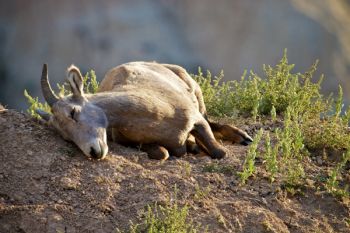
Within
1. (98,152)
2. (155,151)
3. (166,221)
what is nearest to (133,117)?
(155,151)

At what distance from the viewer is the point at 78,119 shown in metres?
7.17

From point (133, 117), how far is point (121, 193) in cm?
122

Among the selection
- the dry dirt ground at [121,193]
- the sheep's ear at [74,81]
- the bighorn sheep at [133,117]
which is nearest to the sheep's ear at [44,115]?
the bighorn sheep at [133,117]

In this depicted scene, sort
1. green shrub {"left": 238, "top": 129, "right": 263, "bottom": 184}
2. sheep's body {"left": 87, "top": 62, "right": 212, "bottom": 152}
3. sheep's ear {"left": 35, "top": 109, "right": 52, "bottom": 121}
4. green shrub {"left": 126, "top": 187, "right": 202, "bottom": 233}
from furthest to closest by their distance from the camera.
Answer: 1. sheep's ear {"left": 35, "top": 109, "right": 52, "bottom": 121}
2. sheep's body {"left": 87, "top": 62, "right": 212, "bottom": 152}
3. green shrub {"left": 238, "top": 129, "right": 263, "bottom": 184}
4. green shrub {"left": 126, "top": 187, "right": 202, "bottom": 233}

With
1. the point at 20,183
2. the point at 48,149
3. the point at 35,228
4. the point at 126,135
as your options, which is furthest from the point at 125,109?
the point at 35,228

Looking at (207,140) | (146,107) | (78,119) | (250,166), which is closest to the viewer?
(250,166)

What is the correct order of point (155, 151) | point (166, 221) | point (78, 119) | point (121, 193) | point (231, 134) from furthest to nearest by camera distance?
point (231, 134) < point (155, 151) < point (78, 119) < point (121, 193) < point (166, 221)

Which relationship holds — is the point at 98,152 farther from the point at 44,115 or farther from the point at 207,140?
the point at 207,140

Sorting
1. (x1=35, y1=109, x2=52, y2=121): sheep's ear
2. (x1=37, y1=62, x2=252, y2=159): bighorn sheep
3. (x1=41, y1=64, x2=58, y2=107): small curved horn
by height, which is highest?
(x1=37, y1=62, x2=252, y2=159): bighorn sheep

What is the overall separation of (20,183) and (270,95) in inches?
147

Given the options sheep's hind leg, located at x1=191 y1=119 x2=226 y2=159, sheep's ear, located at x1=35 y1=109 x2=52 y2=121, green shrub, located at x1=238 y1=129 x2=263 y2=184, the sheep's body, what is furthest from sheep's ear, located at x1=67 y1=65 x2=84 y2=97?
green shrub, located at x1=238 y1=129 x2=263 y2=184

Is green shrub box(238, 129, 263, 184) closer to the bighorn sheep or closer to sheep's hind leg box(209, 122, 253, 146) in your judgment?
the bighorn sheep

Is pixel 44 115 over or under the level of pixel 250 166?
under

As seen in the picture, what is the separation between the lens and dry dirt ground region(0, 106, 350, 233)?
6027 millimetres
